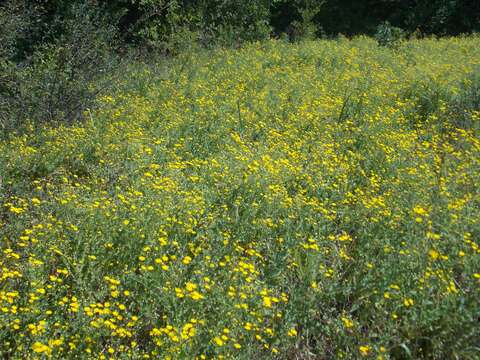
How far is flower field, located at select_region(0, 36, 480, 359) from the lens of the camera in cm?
321

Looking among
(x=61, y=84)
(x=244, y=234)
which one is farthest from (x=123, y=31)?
(x=244, y=234)

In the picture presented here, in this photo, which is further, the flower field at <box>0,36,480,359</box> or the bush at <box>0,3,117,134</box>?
the bush at <box>0,3,117,134</box>

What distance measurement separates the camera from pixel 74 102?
269 inches

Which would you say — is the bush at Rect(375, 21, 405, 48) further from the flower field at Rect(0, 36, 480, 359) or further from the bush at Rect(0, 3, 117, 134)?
the bush at Rect(0, 3, 117, 134)

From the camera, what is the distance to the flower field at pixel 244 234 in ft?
10.5

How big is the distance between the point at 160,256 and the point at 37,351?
3.68ft

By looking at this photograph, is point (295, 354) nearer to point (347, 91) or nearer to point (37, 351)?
point (37, 351)

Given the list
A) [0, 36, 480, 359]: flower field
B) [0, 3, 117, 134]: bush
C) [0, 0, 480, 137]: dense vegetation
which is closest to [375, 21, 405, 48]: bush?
[0, 0, 480, 137]: dense vegetation

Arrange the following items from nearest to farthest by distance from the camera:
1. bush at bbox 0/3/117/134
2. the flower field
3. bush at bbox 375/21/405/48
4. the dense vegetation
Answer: the flower field, bush at bbox 0/3/117/134, the dense vegetation, bush at bbox 375/21/405/48

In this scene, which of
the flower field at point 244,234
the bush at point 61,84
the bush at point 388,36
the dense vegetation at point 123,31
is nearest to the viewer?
the flower field at point 244,234

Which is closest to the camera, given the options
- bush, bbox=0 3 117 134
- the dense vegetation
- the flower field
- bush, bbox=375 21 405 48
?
the flower field

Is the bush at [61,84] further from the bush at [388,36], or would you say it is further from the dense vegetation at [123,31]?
the bush at [388,36]

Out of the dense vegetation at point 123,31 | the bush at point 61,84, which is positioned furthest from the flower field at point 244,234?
the dense vegetation at point 123,31

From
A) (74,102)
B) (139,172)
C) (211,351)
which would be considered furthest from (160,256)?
(74,102)
